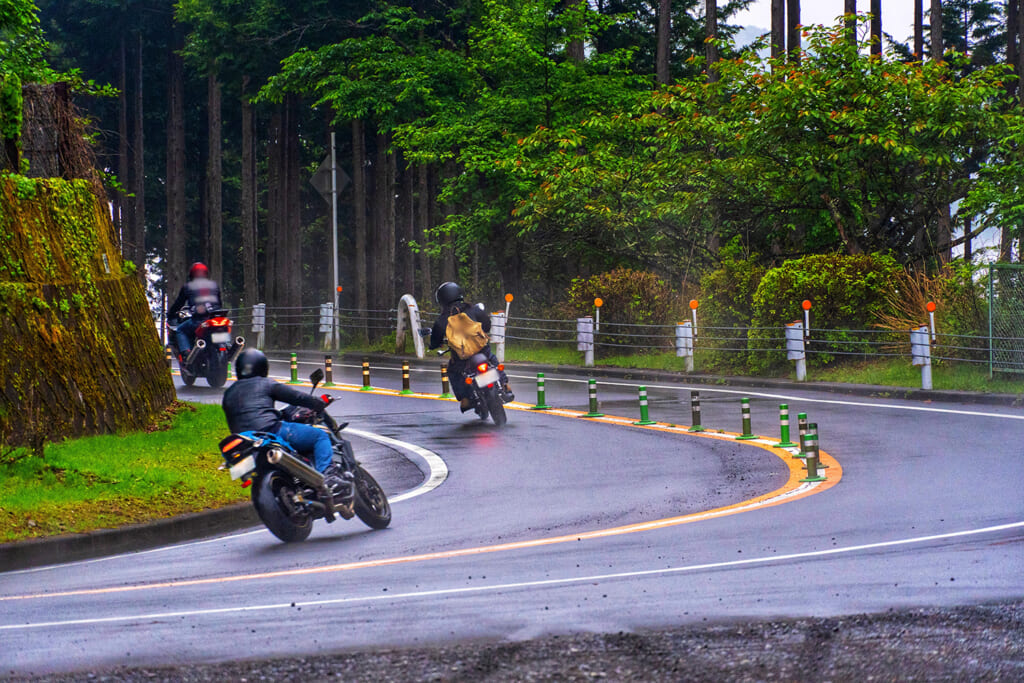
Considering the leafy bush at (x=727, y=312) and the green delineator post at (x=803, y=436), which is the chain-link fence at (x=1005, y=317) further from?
the green delineator post at (x=803, y=436)

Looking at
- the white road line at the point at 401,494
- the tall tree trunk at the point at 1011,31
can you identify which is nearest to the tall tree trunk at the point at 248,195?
the tall tree trunk at the point at 1011,31

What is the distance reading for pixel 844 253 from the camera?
102 ft

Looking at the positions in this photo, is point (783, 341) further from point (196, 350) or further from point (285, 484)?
point (285, 484)

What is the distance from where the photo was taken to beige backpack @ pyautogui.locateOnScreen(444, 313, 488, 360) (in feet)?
65.1

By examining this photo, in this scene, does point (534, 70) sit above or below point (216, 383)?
above

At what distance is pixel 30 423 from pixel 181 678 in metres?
8.13

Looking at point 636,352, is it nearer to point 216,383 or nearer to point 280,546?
point 216,383

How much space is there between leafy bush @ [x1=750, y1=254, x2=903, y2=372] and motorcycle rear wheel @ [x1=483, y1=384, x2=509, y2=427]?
9.36m

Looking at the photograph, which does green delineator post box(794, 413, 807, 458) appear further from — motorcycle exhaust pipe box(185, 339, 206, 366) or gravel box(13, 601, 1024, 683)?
motorcycle exhaust pipe box(185, 339, 206, 366)

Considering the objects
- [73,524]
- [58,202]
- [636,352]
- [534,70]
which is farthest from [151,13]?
[73,524]

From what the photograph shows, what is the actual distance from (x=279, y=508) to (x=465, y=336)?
29.9 ft

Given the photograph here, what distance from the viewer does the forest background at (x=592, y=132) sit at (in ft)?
98.0

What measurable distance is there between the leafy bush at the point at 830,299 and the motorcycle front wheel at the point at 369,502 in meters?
17.0

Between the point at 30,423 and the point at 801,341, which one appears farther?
the point at 801,341
